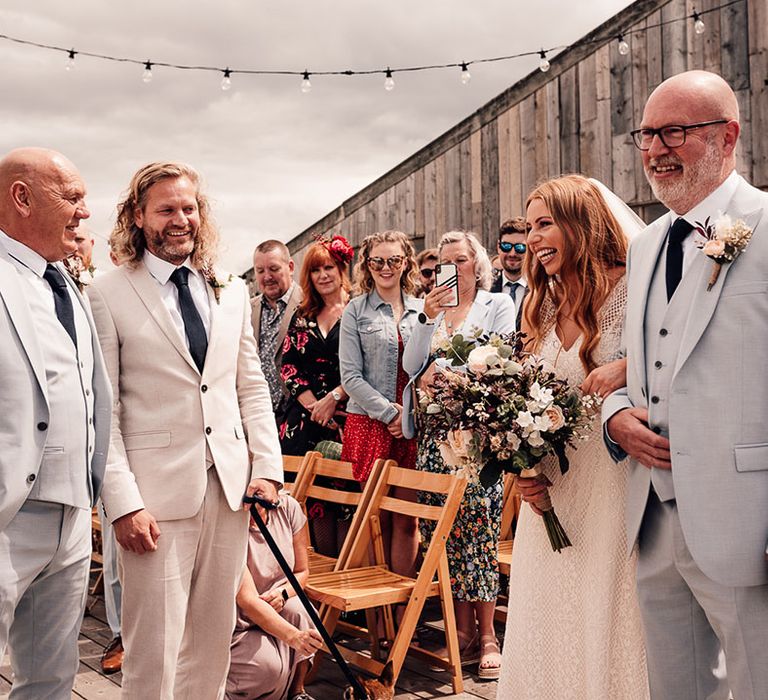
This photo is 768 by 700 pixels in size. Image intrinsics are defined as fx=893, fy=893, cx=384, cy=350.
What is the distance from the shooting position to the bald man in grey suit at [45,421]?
255 centimetres

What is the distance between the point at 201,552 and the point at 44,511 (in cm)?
71

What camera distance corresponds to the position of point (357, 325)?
522 centimetres

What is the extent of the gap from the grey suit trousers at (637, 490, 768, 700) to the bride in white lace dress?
0.24 m

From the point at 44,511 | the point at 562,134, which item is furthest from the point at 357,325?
the point at 562,134

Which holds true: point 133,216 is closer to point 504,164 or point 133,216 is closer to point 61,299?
Answer: point 61,299

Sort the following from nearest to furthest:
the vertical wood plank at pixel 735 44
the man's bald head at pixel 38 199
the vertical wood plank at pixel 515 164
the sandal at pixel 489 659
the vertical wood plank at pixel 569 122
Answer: the man's bald head at pixel 38 199
the sandal at pixel 489 659
the vertical wood plank at pixel 735 44
the vertical wood plank at pixel 569 122
the vertical wood plank at pixel 515 164

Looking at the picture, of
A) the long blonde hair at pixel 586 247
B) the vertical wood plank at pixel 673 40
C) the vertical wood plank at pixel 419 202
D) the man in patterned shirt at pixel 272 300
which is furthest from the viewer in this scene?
the vertical wood plank at pixel 419 202

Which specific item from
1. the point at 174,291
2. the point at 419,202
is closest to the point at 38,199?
the point at 174,291

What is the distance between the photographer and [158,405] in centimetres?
315

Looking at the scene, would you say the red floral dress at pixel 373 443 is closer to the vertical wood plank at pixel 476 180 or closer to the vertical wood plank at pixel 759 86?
the vertical wood plank at pixel 759 86

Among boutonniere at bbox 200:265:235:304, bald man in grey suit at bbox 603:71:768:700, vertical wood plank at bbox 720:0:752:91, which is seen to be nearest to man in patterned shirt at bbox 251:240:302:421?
boutonniere at bbox 200:265:235:304

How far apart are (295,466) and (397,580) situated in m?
1.31

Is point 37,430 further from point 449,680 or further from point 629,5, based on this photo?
point 629,5

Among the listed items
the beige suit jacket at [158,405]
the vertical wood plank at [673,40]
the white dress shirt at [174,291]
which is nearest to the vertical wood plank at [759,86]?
the vertical wood plank at [673,40]
